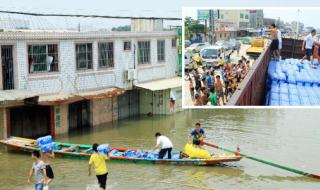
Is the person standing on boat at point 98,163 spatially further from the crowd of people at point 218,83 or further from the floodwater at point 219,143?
the crowd of people at point 218,83

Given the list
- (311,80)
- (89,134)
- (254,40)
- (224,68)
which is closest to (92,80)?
(89,134)

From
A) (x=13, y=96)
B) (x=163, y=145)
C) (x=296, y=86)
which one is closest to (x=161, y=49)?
(x=13, y=96)

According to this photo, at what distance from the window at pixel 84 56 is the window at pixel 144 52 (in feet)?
11.4

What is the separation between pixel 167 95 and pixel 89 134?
5508 mm

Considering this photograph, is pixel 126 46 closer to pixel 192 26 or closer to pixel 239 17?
pixel 192 26

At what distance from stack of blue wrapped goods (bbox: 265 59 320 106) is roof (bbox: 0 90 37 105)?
27.2ft

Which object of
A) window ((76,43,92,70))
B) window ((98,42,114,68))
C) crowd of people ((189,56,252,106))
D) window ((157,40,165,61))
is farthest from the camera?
window ((157,40,165,61))

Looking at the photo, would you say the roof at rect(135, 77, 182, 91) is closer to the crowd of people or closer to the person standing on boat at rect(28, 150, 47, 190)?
the crowd of people

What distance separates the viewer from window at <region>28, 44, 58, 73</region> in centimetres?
1980

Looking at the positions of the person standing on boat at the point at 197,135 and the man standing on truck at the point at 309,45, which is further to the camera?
the person standing on boat at the point at 197,135

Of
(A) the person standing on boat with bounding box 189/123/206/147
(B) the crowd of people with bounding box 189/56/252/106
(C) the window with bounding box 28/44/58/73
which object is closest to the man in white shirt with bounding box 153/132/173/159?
(A) the person standing on boat with bounding box 189/123/206/147

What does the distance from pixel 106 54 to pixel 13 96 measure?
247 inches

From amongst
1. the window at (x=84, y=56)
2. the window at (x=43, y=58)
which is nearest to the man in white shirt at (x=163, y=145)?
the window at (x=43, y=58)

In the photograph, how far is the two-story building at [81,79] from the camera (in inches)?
753
